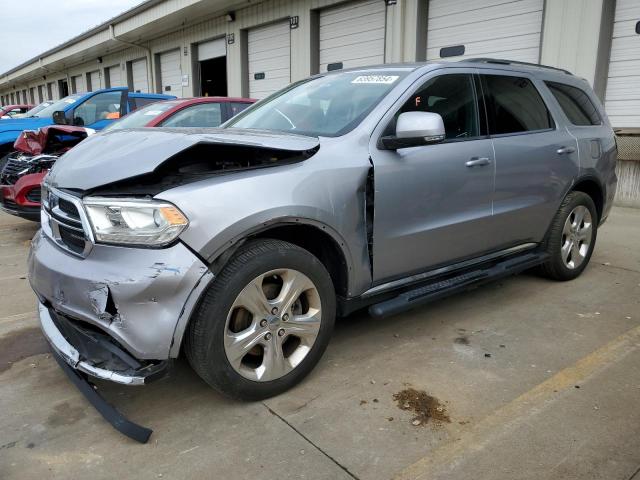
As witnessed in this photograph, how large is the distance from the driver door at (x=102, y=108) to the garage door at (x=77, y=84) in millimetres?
24294

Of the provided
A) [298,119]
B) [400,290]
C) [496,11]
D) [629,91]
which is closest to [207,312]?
[400,290]

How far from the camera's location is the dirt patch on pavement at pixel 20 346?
10.8 feet

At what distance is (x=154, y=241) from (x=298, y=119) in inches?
60.3

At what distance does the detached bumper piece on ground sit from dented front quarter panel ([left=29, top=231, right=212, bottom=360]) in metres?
0.08

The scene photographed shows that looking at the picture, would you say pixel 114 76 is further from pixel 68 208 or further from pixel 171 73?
pixel 68 208

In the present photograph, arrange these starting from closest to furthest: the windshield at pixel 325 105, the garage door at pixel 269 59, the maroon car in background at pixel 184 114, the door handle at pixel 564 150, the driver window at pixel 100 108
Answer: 1. the windshield at pixel 325 105
2. the door handle at pixel 564 150
3. the maroon car in background at pixel 184 114
4. the driver window at pixel 100 108
5. the garage door at pixel 269 59

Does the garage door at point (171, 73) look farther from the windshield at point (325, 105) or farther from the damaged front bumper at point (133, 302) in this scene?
the damaged front bumper at point (133, 302)

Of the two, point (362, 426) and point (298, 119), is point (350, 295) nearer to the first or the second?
point (362, 426)

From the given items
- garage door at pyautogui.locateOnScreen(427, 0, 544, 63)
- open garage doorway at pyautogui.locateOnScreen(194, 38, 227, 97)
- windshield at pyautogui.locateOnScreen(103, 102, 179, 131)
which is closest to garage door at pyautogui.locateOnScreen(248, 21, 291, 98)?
open garage doorway at pyautogui.locateOnScreen(194, 38, 227, 97)

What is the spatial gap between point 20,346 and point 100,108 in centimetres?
629

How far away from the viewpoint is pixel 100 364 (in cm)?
242

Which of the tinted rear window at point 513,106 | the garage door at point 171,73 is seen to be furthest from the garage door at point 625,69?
the garage door at point 171,73

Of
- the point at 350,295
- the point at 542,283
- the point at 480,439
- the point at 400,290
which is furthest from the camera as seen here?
the point at 542,283

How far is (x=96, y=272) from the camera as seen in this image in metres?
2.34
